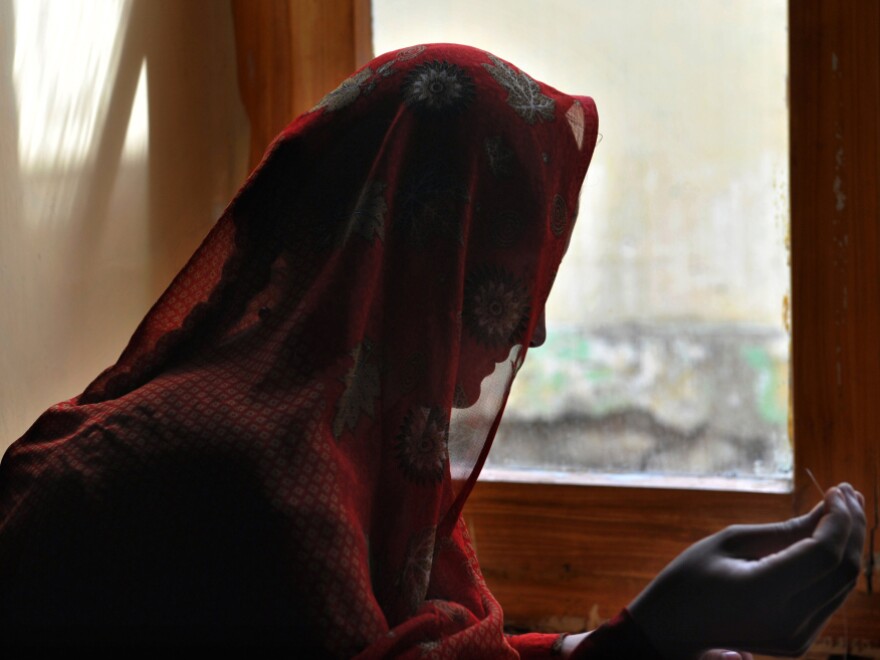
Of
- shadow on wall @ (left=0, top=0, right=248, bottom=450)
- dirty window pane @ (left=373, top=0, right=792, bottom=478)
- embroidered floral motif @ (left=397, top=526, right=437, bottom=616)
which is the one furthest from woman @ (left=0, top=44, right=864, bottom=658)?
dirty window pane @ (left=373, top=0, right=792, bottom=478)

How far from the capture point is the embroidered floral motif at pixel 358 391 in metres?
0.88

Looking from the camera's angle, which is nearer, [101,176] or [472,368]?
[472,368]

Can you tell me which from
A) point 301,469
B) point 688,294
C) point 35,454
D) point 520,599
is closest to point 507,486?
point 520,599

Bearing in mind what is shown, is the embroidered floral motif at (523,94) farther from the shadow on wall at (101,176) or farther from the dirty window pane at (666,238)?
the shadow on wall at (101,176)

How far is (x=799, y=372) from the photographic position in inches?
48.3

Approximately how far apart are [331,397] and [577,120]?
16.4 inches

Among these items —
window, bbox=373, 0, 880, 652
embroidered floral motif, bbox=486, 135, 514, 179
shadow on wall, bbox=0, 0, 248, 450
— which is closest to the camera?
embroidered floral motif, bbox=486, 135, 514, 179

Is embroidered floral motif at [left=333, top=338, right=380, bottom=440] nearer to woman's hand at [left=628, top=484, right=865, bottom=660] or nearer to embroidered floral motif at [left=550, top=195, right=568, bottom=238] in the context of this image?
embroidered floral motif at [left=550, top=195, right=568, bottom=238]

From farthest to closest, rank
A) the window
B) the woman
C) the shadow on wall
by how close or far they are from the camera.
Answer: the window < the shadow on wall < the woman

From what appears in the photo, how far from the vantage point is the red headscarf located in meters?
0.83

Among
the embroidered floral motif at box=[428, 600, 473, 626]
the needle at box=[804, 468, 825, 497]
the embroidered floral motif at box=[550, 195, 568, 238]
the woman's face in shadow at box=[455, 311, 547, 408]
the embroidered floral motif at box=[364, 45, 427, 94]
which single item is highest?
the embroidered floral motif at box=[364, 45, 427, 94]

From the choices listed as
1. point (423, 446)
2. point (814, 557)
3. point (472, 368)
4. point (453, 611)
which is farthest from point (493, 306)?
point (814, 557)

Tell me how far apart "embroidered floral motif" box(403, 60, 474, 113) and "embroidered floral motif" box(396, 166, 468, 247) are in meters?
0.06

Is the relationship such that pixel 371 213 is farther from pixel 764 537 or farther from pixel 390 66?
pixel 764 537
